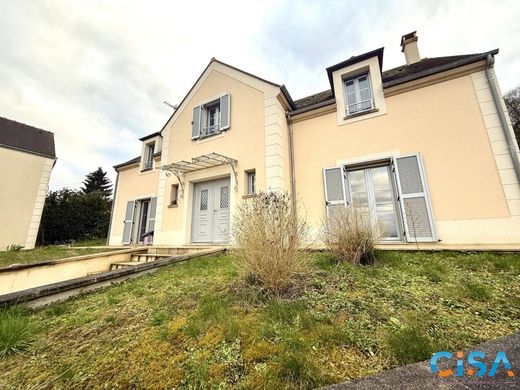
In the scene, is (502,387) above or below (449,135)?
below

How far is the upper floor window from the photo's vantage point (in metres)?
7.01

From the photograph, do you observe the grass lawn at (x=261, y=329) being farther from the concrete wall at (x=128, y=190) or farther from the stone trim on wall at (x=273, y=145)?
the concrete wall at (x=128, y=190)

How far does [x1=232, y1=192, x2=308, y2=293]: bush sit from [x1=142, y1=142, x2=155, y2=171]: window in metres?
8.89

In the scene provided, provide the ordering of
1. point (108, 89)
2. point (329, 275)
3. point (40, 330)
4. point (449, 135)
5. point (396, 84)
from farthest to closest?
point (108, 89) → point (396, 84) → point (449, 135) → point (329, 275) → point (40, 330)

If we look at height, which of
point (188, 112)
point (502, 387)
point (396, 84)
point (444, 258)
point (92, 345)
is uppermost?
point (188, 112)

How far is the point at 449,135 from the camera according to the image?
4.79 m

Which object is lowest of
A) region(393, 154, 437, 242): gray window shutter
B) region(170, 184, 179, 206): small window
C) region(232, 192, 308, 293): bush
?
region(232, 192, 308, 293): bush

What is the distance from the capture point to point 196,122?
7.60 metres

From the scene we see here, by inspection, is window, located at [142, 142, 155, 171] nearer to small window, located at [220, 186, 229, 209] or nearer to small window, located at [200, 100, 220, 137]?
small window, located at [200, 100, 220, 137]

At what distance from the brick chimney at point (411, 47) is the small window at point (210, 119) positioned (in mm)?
6931

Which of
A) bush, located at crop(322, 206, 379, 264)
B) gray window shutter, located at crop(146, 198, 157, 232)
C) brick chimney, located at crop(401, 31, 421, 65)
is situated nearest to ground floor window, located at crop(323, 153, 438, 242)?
bush, located at crop(322, 206, 379, 264)

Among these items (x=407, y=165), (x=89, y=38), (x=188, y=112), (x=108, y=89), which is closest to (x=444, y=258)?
(x=407, y=165)

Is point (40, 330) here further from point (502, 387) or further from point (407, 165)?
point (407, 165)

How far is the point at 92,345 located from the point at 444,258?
4647 mm
